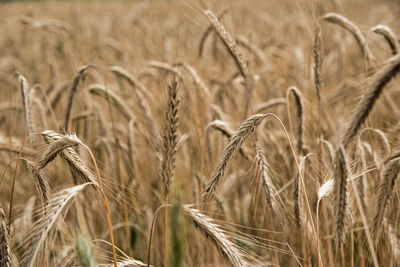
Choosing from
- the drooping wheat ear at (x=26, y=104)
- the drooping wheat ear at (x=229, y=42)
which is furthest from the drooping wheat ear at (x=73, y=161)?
the drooping wheat ear at (x=229, y=42)

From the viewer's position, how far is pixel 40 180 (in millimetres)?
1209

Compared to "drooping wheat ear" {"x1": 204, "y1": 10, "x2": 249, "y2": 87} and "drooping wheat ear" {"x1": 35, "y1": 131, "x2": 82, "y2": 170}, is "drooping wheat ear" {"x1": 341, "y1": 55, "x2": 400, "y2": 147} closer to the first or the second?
"drooping wheat ear" {"x1": 204, "y1": 10, "x2": 249, "y2": 87}

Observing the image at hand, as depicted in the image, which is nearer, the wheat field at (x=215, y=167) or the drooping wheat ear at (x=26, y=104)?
the wheat field at (x=215, y=167)

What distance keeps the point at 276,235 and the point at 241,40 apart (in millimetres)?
1879

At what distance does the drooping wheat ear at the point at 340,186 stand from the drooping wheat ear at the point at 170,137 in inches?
22.5

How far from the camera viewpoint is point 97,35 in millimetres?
6598

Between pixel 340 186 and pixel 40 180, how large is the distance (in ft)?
3.54

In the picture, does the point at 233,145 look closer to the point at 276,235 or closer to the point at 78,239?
the point at 78,239

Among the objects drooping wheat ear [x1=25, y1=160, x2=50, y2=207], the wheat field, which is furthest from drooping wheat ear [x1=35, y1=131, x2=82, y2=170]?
drooping wheat ear [x1=25, y1=160, x2=50, y2=207]

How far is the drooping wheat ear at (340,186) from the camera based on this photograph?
945 mm

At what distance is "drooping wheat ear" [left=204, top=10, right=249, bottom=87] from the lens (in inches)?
63.8

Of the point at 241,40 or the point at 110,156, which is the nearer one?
the point at 110,156

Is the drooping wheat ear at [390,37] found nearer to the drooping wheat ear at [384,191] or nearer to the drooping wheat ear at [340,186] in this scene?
the drooping wheat ear at [384,191]

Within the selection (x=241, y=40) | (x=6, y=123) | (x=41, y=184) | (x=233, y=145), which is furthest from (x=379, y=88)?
(x=6, y=123)
